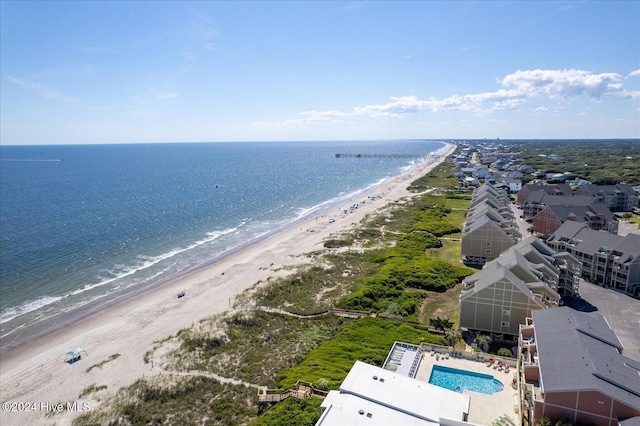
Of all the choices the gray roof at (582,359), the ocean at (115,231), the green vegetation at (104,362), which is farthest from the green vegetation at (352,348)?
the ocean at (115,231)

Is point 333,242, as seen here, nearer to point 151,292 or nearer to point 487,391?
point 151,292

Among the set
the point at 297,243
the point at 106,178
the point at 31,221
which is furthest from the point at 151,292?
the point at 106,178

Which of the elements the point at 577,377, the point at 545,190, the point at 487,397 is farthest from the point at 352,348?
the point at 545,190

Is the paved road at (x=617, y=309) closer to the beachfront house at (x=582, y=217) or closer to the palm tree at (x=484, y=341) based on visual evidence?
the palm tree at (x=484, y=341)

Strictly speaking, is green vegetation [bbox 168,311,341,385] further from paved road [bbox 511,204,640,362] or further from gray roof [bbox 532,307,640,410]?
paved road [bbox 511,204,640,362]

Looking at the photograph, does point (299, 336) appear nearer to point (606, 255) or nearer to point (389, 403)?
point (389, 403)
